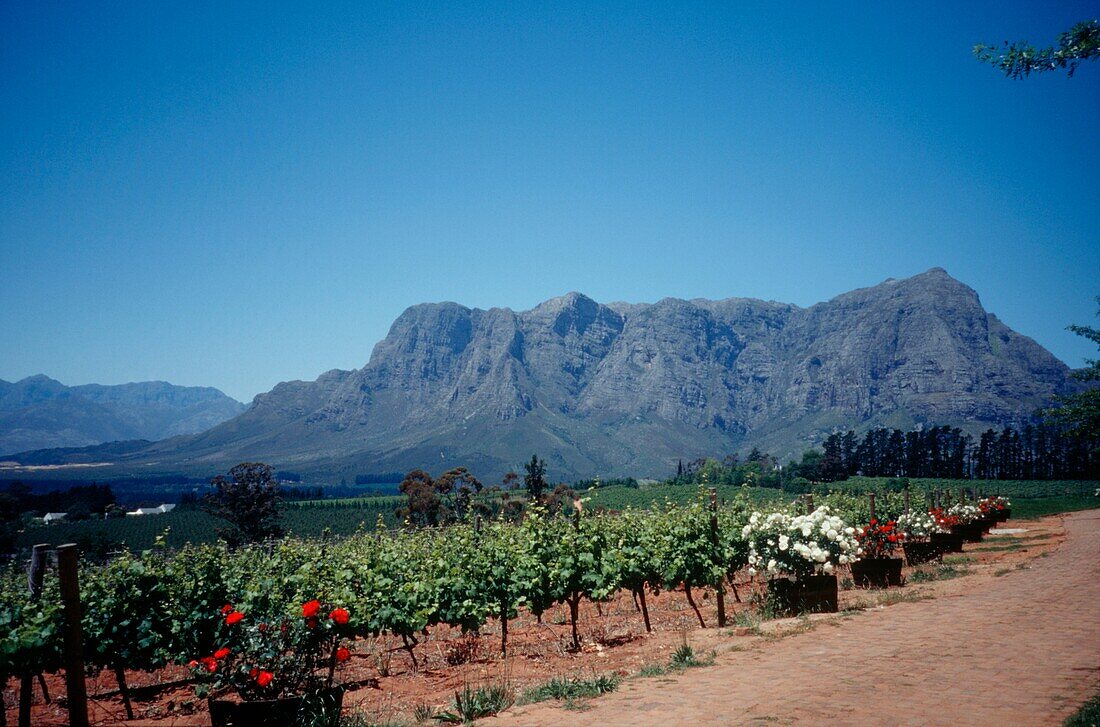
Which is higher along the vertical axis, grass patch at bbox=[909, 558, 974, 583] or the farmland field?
grass patch at bbox=[909, 558, 974, 583]

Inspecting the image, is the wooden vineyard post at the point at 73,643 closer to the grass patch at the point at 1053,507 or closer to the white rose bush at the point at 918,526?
the white rose bush at the point at 918,526

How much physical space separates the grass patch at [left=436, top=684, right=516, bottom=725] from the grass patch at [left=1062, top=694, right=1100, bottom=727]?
5041mm

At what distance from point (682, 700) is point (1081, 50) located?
22.2 feet

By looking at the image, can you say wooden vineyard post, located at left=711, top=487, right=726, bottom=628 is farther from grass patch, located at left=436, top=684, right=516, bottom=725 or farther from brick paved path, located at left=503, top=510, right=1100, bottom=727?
grass patch, located at left=436, top=684, right=516, bottom=725

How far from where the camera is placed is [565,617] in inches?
544

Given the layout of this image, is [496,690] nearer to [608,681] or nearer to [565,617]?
[608,681]

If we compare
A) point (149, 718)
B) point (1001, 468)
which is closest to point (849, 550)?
point (149, 718)

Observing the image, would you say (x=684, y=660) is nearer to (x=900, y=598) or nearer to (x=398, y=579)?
(x=398, y=579)

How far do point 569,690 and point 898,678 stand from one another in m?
3.51

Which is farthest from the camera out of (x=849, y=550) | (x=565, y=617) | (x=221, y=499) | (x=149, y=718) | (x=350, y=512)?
(x=350, y=512)

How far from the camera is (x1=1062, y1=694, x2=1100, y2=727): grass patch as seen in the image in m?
4.99

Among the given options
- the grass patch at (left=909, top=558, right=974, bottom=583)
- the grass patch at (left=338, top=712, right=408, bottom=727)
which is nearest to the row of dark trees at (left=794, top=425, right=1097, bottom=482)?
the grass patch at (left=909, top=558, right=974, bottom=583)

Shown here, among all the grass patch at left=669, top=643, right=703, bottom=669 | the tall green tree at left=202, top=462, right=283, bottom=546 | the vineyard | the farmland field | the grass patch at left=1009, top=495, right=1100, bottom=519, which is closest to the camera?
the grass patch at left=669, top=643, right=703, bottom=669

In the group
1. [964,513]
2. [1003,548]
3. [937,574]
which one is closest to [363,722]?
[937,574]
